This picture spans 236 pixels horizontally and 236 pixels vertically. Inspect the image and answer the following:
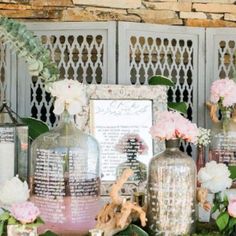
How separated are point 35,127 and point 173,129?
652mm

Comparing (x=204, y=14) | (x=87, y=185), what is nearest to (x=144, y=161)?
(x=87, y=185)

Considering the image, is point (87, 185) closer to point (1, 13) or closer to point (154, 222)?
point (154, 222)

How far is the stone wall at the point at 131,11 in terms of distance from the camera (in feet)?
6.96

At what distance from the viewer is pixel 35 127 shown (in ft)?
6.14

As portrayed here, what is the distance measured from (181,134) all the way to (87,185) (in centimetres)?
28

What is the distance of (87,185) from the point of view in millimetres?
1456

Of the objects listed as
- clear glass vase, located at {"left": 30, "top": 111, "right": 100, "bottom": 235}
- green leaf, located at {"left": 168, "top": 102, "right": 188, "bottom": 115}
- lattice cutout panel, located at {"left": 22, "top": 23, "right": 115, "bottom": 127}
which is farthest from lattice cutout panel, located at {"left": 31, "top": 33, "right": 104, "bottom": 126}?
clear glass vase, located at {"left": 30, "top": 111, "right": 100, "bottom": 235}

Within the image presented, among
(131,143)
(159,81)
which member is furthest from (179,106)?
(131,143)

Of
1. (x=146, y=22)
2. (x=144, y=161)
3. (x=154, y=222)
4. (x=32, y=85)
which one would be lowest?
(x=154, y=222)

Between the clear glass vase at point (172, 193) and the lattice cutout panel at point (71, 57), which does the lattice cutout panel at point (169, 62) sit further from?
the clear glass vase at point (172, 193)

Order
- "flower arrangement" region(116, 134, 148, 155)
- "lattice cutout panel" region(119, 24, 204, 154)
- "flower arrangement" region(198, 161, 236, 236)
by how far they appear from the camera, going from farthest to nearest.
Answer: "lattice cutout panel" region(119, 24, 204, 154)
"flower arrangement" region(116, 134, 148, 155)
"flower arrangement" region(198, 161, 236, 236)

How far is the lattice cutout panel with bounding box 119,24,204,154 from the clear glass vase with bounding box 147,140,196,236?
0.65m

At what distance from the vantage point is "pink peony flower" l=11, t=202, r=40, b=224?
1.27 metres

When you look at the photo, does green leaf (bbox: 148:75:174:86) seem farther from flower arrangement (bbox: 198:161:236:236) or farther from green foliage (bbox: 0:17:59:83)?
flower arrangement (bbox: 198:161:236:236)
